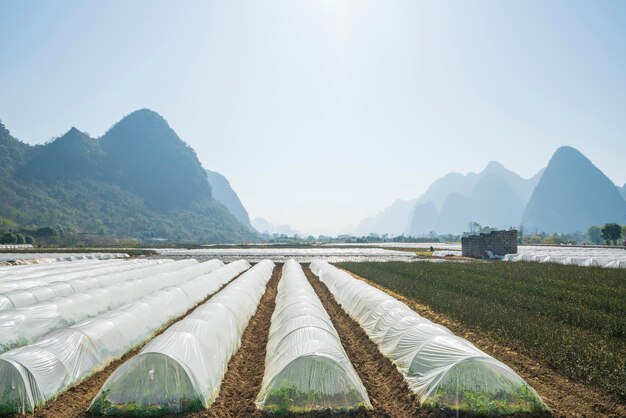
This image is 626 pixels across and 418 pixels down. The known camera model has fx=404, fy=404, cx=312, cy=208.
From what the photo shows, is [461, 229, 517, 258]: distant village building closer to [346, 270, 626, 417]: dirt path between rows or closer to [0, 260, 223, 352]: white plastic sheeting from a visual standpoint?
[346, 270, 626, 417]: dirt path between rows

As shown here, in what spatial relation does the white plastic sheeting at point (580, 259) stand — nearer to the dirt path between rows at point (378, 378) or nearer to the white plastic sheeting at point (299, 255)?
the white plastic sheeting at point (299, 255)

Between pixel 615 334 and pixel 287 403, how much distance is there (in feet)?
33.1

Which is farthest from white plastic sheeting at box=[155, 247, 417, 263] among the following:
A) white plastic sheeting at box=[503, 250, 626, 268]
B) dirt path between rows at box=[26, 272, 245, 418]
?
dirt path between rows at box=[26, 272, 245, 418]

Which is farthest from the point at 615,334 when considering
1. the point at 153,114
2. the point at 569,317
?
the point at 153,114

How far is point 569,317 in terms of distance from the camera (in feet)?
44.2

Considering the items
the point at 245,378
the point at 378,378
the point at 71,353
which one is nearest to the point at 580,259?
the point at 378,378

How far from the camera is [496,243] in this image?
136 feet

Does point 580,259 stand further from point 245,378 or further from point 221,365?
point 221,365

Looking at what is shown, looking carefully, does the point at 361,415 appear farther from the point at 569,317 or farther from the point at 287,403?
the point at 569,317

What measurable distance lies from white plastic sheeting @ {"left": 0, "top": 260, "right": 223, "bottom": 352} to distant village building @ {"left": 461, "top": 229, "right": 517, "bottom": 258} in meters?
34.1

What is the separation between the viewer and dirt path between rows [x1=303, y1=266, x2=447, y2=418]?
7.64 metres

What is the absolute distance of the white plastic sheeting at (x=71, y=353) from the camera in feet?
24.6

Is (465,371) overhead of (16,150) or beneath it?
beneath

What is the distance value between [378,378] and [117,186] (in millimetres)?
162247
